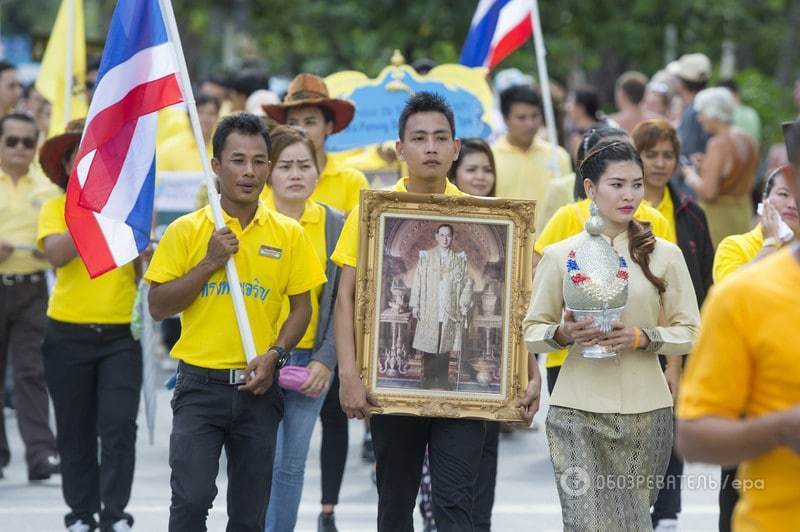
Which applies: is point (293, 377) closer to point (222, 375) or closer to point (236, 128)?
point (222, 375)

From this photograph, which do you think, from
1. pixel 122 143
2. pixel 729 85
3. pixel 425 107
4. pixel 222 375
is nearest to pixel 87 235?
pixel 122 143

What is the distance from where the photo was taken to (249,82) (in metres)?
12.7

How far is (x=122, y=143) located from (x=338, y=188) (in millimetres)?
2022

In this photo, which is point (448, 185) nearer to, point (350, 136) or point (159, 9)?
point (159, 9)

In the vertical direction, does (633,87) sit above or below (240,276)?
above

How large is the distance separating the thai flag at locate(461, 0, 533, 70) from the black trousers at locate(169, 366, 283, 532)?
573cm

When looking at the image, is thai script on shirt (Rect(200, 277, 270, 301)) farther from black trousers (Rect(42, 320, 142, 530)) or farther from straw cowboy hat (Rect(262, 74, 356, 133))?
straw cowboy hat (Rect(262, 74, 356, 133))

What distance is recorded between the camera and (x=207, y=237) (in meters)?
6.62

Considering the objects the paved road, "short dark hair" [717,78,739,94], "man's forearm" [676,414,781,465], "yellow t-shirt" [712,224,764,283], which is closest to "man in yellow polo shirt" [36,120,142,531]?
the paved road

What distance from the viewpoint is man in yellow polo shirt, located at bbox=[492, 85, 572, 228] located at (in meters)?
11.1

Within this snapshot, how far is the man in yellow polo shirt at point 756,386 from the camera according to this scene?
11.7 feet

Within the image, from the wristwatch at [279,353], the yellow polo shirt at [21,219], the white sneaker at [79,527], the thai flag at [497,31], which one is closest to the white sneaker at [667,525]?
the wristwatch at [279,353]

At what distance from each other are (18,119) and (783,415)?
25.0ft

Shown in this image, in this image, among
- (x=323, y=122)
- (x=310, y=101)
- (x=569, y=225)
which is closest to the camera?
(x=569, y=225)
